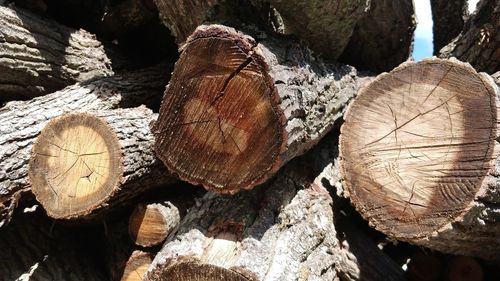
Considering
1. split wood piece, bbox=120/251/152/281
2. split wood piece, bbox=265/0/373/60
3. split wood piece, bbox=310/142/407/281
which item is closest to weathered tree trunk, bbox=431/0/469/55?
split wood piece, bbox=265/0/373/60

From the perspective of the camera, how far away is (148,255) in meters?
2.72

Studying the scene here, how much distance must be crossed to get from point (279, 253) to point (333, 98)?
3.13 ft

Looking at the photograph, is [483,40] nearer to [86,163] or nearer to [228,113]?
[228,113]

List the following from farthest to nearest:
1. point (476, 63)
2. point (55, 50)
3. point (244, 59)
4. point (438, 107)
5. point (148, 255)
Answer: point (55, 50), point (476, 63), point (148, 255), point (438, 107), point (244, 59)

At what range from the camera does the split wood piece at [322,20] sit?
110 inches

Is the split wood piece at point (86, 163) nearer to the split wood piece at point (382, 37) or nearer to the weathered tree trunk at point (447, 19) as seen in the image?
the split wood piece at point (382, 37)

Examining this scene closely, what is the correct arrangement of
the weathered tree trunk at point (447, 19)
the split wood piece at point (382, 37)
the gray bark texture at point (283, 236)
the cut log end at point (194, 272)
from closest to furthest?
the cut log end at point (194, 272), the gray bark texture at point (283, 236), the split wood piece at point (382, 37), the weathered tree trunk at point (447, 19)

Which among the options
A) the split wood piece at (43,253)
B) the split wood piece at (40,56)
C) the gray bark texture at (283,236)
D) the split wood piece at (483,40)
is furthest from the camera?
the split wood piece at (40,56)

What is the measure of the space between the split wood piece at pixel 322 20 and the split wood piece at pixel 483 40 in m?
0.62

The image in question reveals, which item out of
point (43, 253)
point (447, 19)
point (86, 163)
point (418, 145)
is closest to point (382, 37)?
point (447, 19)

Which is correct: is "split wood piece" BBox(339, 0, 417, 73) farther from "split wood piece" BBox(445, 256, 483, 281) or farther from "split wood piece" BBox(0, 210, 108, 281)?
"split wood piece" BBox(0, 210, 108, 281)

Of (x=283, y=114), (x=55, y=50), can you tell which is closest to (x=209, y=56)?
(x=283, y=114)

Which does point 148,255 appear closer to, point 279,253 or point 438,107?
point 279,253

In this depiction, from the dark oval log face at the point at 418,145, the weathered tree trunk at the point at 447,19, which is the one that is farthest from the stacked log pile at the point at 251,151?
the weathered tree trunk at the point at 447,19
